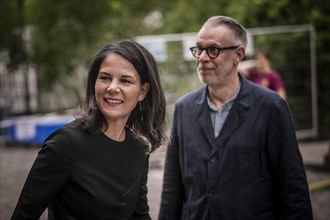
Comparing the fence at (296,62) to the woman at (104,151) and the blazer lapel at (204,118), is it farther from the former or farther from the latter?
the woman at (104,151)

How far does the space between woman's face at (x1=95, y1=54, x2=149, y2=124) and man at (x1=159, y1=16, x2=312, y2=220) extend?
2.85 ft

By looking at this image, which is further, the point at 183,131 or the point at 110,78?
the point at 183,131

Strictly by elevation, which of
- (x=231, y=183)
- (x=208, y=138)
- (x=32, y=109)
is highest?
(x=208, y=138)

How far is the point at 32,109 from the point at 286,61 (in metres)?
8.70

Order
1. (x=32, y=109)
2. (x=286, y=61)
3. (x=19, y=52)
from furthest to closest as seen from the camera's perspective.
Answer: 1. (x=32, y=109)
2. (x=19, y=52)
3. (x=286, y=61)

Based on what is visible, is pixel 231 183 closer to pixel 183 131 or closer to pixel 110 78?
pixel 183 131

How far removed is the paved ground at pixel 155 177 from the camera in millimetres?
3756

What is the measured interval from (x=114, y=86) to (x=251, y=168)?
1061 mm

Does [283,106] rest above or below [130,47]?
below

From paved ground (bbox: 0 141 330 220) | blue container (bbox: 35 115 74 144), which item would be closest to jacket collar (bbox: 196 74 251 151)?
paved ground (bbox: 0 141 330 220)

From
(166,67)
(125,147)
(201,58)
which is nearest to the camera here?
(125,147)

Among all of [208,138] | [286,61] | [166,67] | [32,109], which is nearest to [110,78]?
[208,138]

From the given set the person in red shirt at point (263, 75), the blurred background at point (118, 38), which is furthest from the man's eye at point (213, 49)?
the person in red shirt at point (263, 75)

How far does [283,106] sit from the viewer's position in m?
2.91
